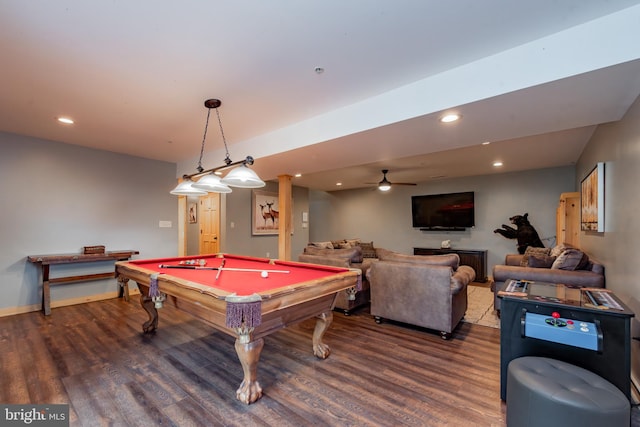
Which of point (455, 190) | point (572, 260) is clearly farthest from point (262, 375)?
point (455, 190)

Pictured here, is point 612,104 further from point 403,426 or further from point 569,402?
point 403,426

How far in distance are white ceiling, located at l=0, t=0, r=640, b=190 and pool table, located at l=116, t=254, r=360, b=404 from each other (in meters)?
1.53

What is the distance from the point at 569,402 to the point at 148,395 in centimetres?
256

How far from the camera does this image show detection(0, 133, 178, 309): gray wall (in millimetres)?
3939

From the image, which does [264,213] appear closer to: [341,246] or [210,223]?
[210,223]

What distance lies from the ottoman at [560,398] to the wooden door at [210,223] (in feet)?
20.0

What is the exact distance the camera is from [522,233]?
A: 585 cm

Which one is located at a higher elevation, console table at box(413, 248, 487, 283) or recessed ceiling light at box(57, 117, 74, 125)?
recessed ceiling light at box(57, 117, 74, 125)

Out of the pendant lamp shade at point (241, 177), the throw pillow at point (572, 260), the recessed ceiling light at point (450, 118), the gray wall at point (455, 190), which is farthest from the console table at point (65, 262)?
the gray wall at point (455, 190)

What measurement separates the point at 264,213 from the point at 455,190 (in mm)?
4816

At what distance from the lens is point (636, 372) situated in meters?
2.11

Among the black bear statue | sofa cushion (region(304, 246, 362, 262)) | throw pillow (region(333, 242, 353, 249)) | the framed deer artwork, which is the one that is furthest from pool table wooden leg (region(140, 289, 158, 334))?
the black bear statue

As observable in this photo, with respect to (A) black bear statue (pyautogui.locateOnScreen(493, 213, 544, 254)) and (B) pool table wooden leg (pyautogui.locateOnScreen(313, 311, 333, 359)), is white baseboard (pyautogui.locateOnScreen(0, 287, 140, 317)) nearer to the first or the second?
(B) pool table wooden leg (pyautogui.locateOnScreen(313, 311, 333, 359))

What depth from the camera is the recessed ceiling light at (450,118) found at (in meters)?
2.38
